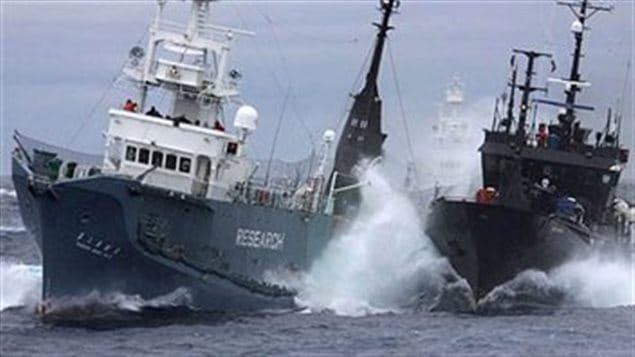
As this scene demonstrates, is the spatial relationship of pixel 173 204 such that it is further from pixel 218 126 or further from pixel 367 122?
pixel 367 122

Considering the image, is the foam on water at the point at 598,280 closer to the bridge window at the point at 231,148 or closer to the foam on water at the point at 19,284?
the bridge window at the point at 231,148

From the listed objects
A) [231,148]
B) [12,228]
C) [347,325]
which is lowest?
[12,228]

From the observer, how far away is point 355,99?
75.9 m

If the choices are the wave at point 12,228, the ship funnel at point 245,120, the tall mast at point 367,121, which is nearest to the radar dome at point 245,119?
the ship funnel at point 245,120

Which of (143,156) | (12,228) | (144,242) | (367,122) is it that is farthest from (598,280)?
(12,228)

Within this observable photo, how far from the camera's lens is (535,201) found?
72625 millimetres

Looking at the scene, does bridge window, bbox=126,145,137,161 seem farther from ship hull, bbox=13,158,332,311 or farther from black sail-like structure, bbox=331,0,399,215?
black sail-like structure, bbox=331,0,399,215

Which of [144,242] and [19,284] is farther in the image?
[19,284]

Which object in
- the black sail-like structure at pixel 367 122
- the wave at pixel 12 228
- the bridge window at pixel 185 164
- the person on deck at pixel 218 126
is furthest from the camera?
the wave at pixel 12 228

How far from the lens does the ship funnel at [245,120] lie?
64188 millimetres

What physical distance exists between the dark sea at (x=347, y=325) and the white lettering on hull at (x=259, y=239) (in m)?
2.44

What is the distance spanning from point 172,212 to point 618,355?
1544 centimetres

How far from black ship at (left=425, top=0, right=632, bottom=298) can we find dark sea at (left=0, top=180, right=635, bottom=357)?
113cm

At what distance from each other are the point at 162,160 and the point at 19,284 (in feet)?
30.2
